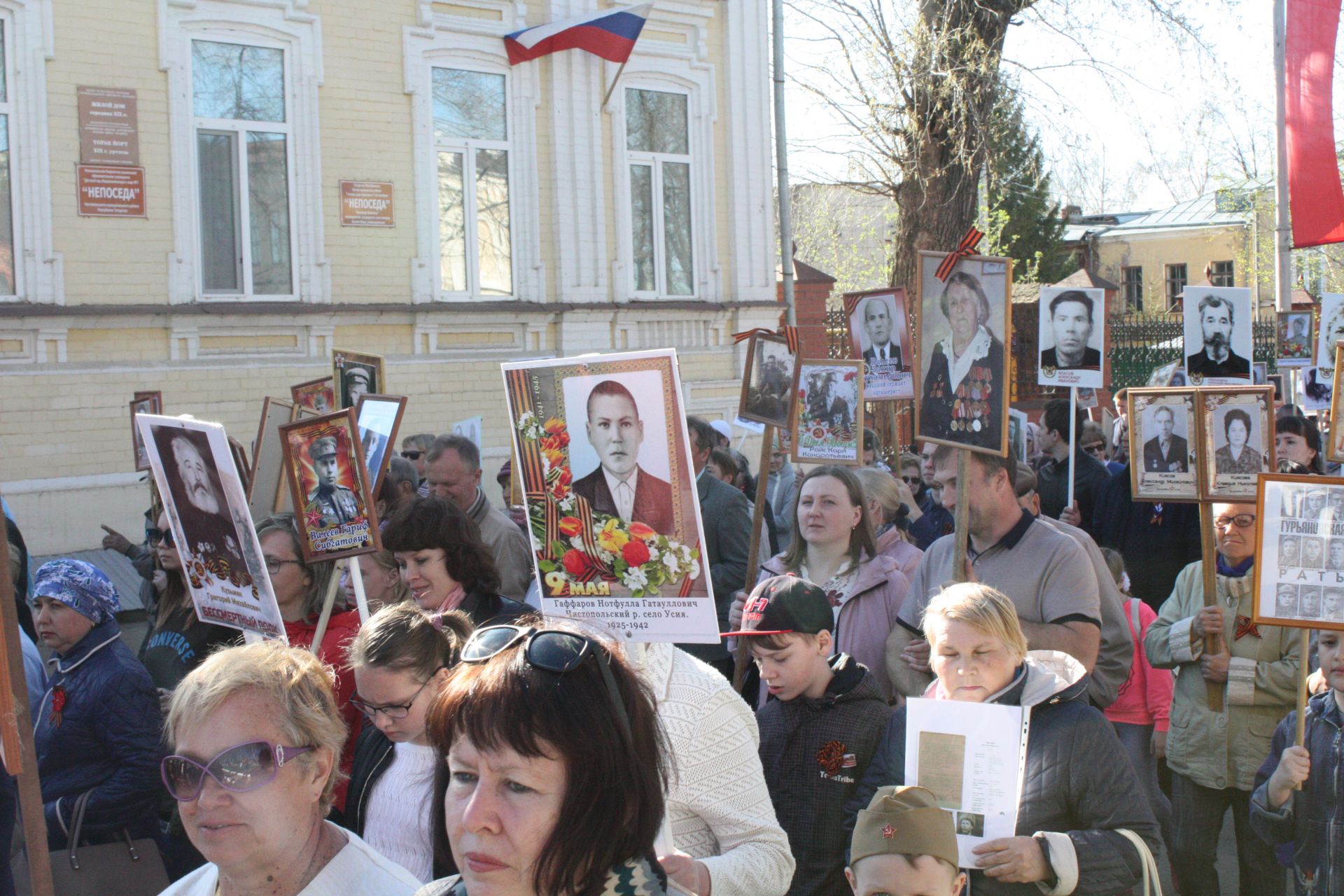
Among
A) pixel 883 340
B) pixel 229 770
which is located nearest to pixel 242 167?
pixel 883 340

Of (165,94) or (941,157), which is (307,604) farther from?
(941,157)

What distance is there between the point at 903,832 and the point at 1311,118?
11572 millimetres

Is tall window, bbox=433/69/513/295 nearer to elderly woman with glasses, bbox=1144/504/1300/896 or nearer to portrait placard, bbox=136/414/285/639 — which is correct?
portrait placard, bbox=136/414/285/639

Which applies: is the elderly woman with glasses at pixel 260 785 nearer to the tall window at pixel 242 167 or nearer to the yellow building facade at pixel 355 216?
the yellow building facade at pixel 355 216

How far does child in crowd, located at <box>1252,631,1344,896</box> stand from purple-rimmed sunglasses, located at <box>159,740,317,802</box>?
2944mm

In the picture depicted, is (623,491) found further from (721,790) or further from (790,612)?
(721,790)

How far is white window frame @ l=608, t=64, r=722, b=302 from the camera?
1570cm

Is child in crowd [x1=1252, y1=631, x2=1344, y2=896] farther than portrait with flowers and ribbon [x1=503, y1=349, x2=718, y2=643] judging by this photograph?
Yes

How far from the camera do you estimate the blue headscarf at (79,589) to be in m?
4.61

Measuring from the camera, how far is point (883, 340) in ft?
31.0

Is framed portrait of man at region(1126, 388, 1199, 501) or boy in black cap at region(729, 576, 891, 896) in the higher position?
framed portrait of man at region(1126, 388, 1199, 501)

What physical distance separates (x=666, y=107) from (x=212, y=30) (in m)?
5.49

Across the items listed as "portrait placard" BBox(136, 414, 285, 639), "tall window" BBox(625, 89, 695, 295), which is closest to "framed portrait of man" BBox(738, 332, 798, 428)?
"portrait placard" BBox(136, 414, 285, 639)

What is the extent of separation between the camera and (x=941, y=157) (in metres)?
17.1
